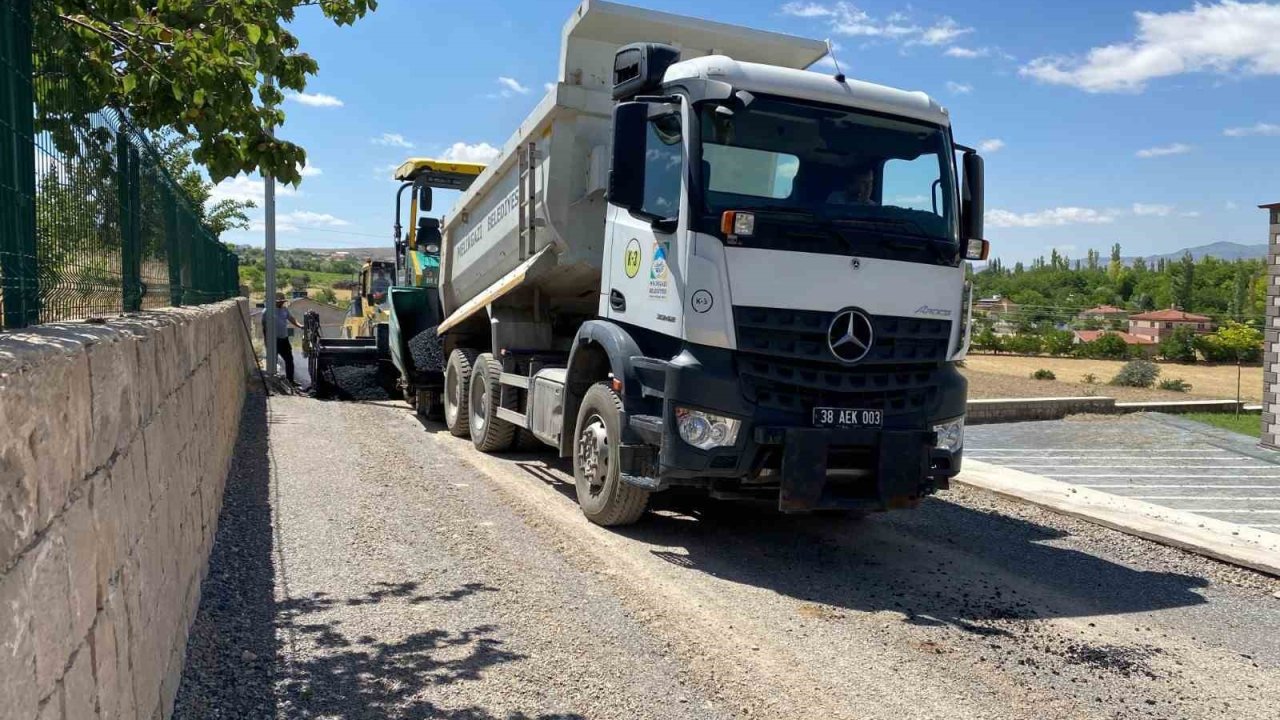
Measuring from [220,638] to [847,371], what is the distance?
392cm

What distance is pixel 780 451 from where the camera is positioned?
19.7 ft

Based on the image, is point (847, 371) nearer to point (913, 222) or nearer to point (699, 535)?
point (913, 222)

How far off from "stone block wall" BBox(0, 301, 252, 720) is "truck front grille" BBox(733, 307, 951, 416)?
10.8 ft

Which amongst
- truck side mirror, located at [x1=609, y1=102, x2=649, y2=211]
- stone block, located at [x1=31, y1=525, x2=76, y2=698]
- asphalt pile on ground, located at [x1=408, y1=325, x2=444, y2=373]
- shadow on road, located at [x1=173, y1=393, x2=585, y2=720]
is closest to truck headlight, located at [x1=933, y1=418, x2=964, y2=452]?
truck side mirror, located at [x1=609, y1=102, x2=649, y2=211]

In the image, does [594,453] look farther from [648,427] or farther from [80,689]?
[80,689]

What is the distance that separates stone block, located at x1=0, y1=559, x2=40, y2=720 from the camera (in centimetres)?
174

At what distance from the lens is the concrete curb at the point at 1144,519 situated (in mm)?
6488

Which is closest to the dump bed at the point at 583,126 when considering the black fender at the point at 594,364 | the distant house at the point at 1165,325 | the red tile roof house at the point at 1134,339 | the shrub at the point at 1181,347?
the black fender at the point at 594,364

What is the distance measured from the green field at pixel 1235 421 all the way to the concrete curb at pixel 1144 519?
8.16 metres

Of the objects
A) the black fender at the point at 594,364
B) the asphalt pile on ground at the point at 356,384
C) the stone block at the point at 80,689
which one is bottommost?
the asphalt pile on ground at the point at 356,384

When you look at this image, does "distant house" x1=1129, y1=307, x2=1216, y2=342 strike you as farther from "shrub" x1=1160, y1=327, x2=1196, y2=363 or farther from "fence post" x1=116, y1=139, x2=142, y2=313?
"fence post" x1=116, y1=139, x2=142, y2=313

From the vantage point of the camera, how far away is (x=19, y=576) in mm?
1830

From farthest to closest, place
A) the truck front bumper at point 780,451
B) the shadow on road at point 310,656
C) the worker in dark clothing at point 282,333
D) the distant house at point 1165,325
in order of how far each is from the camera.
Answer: the distant house at point 1165,325
the worker in dark clothing at point 282,333
the truck front bumper at point 780,451
the shadow on road at point 310,656

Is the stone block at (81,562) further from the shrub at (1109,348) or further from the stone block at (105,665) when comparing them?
the shrub at (1109,348)
